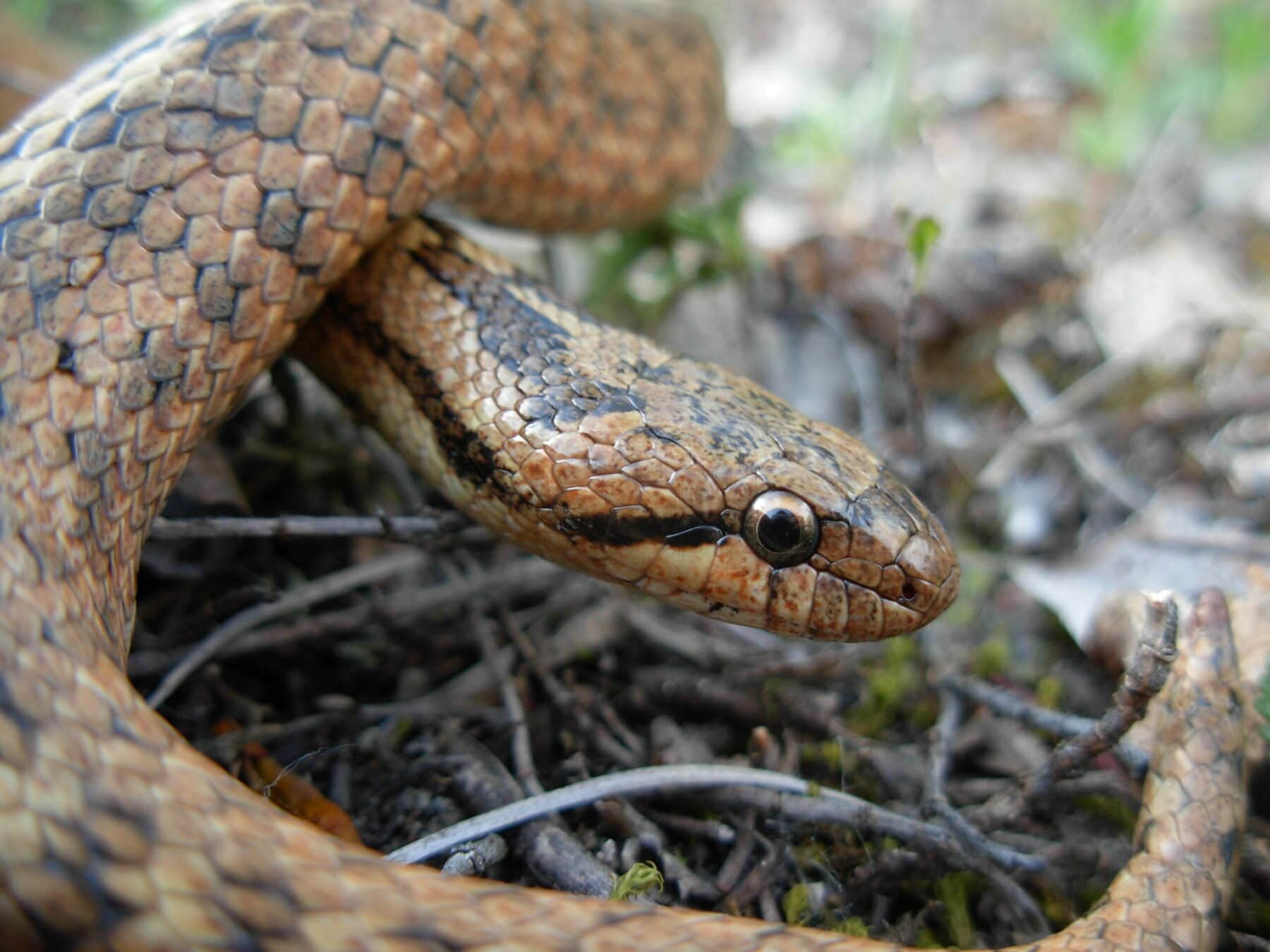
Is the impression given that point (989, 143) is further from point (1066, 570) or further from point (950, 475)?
point (1066, 570)

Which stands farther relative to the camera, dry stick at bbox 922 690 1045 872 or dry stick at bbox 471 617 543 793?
dry stick at bbox 471 617 543 793

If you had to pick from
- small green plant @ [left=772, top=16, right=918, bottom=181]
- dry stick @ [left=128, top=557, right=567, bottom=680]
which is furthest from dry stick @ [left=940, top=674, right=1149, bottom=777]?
small green plant @ [left=772, top=16, right=918, bottom=181]

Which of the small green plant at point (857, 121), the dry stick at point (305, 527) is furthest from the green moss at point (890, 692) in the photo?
the small green plant at point (857, 121)

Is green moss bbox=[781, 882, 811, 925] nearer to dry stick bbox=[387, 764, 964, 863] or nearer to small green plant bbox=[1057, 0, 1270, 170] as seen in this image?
dry stick bbox=[387, 764, 964, 863]

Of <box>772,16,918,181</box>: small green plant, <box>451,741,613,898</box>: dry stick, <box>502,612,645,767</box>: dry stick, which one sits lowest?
<box>451,741,613,898</box>: dry stick

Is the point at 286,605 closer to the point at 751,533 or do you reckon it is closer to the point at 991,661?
the point at 751,533

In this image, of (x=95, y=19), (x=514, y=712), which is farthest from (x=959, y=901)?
(x=95, y=19)
